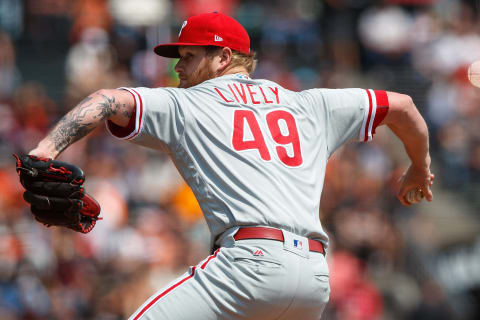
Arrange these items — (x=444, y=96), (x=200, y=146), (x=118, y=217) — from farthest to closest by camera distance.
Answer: (x=444, y=96) → (x=118, y=217) → (x=200, y=146)

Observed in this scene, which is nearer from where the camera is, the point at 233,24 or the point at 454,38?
the point at 233,24

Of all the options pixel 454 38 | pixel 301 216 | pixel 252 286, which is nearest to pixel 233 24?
pixel 301 216

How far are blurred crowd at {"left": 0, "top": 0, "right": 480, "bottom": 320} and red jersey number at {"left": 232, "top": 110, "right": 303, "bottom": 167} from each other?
17.0 feet

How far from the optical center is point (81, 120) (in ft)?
11.8

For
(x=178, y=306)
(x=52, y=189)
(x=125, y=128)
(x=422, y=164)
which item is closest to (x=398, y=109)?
(x=422, y=164)

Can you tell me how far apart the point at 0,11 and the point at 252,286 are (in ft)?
36.7

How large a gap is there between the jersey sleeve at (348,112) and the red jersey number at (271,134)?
26cm

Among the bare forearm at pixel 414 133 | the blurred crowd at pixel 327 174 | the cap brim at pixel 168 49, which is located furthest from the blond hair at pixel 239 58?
the blurred crowd at pixel 327 174

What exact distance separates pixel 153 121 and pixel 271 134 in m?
0.56

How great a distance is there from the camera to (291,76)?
12.7m

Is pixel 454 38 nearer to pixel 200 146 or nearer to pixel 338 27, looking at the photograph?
pixel 338 27

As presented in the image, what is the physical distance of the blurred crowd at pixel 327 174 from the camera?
30.9 ft

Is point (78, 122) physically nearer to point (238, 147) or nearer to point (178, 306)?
point (238, 147)

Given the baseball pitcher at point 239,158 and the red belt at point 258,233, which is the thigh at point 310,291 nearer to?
the baseball pitcher at point 239,158
